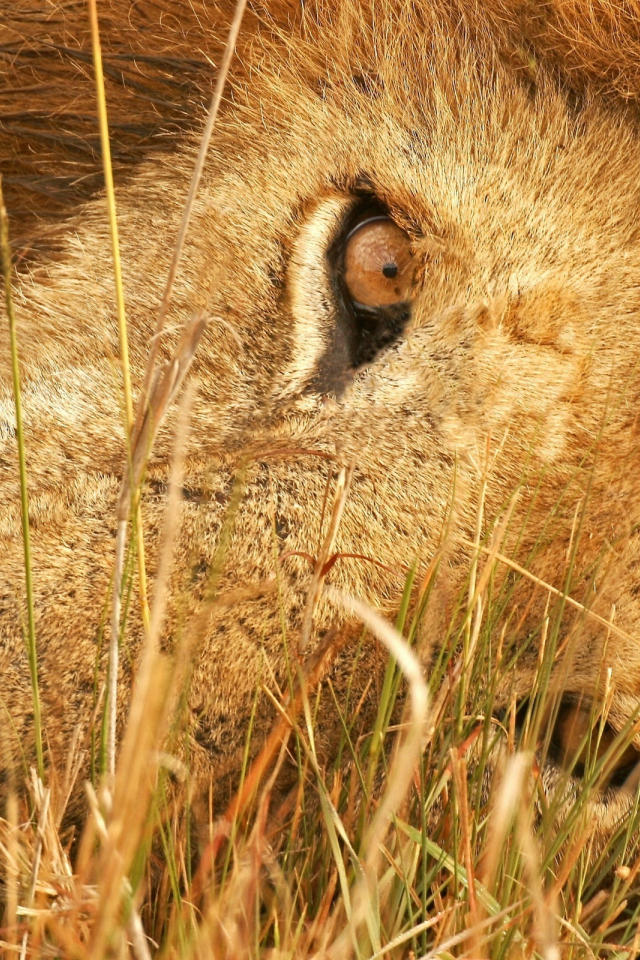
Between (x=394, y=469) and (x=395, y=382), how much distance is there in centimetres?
17

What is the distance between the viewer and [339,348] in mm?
2031

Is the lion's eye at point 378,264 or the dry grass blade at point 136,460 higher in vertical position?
the lion's eye at point 378,264

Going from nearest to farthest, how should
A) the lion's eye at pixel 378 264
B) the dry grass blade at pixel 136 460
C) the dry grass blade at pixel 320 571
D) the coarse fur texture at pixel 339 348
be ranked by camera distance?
1. the dry grass blade at pixel 136 460
2. the dry grass blade at pixel 320 571
3. the coarse fur texture at pixel 339 348
4. the lion's eye at pixel 378 264

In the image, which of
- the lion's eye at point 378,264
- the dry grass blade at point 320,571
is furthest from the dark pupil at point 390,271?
the dry grass blade at point 320,571

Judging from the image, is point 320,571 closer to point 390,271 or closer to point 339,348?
point 339,348

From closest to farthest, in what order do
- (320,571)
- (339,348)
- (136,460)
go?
(136,460), (320,571), (339,348)

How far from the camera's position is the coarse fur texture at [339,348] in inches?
71.9

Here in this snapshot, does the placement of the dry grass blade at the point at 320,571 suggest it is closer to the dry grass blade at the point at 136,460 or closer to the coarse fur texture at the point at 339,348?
the coarse fur texture at the point at 339,348

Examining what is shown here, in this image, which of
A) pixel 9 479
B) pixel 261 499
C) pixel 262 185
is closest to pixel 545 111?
pixel 262 185

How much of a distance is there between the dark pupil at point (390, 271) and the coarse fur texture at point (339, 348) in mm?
52

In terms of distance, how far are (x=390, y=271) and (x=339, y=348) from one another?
0.18 meters

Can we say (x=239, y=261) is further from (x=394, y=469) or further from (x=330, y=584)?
(x=330, y=584)

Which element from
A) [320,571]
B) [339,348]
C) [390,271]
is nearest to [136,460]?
[320,571]

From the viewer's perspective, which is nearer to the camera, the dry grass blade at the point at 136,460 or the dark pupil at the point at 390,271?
the dry grass blade at the point at 136,460
